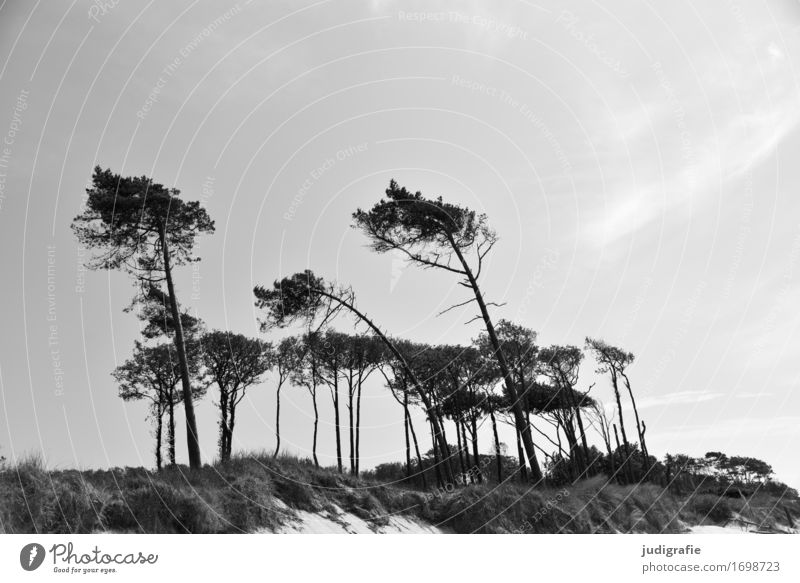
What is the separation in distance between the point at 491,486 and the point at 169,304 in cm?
1310

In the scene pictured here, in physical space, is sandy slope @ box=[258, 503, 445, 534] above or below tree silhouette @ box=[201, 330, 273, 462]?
below

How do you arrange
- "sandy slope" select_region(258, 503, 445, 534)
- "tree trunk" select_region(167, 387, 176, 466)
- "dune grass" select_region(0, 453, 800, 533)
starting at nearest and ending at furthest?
"dune grass" select_region(0, 453, 800, 533), "sandy slope" select_region(258, 503, 445, 534), "tree trunk" select_region(167, 387, 176, 466)

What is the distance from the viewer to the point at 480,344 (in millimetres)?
32125

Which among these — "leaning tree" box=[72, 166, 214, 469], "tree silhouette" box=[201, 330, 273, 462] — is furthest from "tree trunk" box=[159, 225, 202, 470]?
"tree silhouette" box=[201, 330, 273, 462]

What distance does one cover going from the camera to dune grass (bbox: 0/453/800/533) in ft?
27.1
